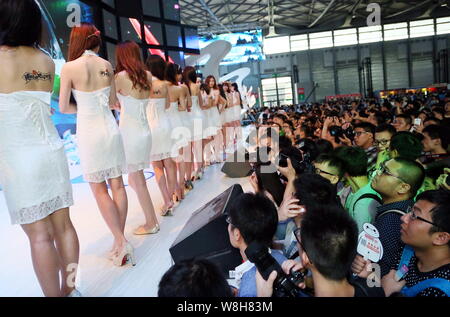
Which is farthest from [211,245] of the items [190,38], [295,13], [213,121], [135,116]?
[295,13]

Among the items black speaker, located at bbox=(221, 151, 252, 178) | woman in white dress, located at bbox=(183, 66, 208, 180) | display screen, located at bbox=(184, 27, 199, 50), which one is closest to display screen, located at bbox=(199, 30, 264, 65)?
display screen, located at bbox=(184, 27, 199, 50)

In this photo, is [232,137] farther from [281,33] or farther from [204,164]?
[281,33]

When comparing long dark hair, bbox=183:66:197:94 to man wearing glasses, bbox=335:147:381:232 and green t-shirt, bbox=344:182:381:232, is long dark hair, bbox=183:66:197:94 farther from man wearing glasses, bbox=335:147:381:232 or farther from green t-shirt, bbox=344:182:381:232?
green t-shirt, bbox=344:182:381:232

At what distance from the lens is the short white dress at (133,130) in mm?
3018

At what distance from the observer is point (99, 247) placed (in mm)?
2850

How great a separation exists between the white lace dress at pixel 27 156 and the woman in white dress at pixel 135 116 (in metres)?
1.12

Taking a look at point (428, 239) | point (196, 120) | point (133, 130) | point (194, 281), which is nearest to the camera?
point (194, 281)

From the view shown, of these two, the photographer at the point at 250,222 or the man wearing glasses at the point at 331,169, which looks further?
the man wearing glasses at the point at 331,169

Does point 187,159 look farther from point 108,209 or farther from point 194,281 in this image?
point 194,281

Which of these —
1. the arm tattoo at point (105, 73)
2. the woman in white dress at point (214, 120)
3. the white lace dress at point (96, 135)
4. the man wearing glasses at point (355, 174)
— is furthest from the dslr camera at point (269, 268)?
the woman in white dress at point (214, 120)

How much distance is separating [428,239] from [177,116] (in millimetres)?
3219

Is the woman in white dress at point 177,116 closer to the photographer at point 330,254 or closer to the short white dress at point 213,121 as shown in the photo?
the short white dress at point 213,121

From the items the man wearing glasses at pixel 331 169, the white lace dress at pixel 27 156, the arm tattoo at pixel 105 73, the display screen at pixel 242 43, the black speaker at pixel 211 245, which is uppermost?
the display screen at pixel 242 43

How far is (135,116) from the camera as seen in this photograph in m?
3.06
